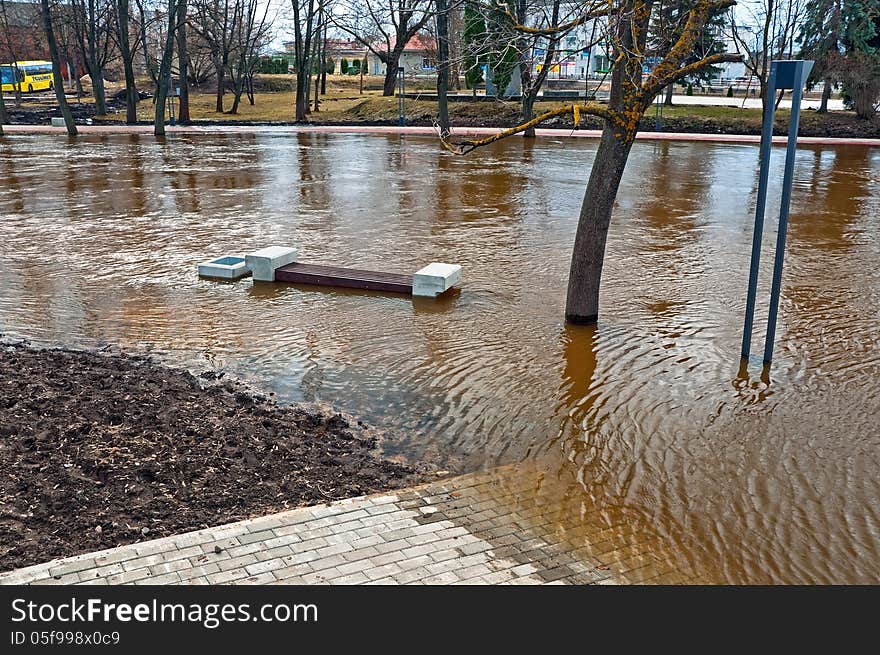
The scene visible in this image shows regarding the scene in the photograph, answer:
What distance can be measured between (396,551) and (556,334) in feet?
16.6

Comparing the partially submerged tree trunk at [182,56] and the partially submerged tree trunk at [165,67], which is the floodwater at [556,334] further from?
the partially submerged tree trunk at [182,56]

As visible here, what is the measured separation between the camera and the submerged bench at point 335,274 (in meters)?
11.2

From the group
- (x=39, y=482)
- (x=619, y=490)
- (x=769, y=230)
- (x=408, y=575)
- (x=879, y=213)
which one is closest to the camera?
(x=408, y=575)

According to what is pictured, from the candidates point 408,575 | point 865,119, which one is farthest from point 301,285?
point 865,119

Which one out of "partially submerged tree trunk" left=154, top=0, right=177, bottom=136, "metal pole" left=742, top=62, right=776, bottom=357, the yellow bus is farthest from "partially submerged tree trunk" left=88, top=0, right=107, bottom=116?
"metal pole" left=742, top=62, right=776, bottom=357

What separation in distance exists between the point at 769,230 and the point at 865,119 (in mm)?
29027

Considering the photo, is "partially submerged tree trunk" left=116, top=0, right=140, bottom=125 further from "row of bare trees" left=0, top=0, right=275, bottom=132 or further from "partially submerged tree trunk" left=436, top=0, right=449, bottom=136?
"partially submerged tree trunk" left=436, top=0, right=449, bottom=136

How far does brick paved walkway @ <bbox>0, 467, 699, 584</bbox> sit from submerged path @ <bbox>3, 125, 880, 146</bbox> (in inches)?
1268

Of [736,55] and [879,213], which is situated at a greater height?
[736,55]

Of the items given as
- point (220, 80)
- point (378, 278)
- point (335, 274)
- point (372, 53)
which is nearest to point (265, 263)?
point (335, 274)

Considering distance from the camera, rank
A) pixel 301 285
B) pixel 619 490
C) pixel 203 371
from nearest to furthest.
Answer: pixel 619 490, pixel 203 371, pixel 301 285

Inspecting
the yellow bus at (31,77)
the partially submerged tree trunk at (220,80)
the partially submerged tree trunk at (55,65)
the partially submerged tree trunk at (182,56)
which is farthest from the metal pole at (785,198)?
the yellow bus at (31,77)

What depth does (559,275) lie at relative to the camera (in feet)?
41.2
